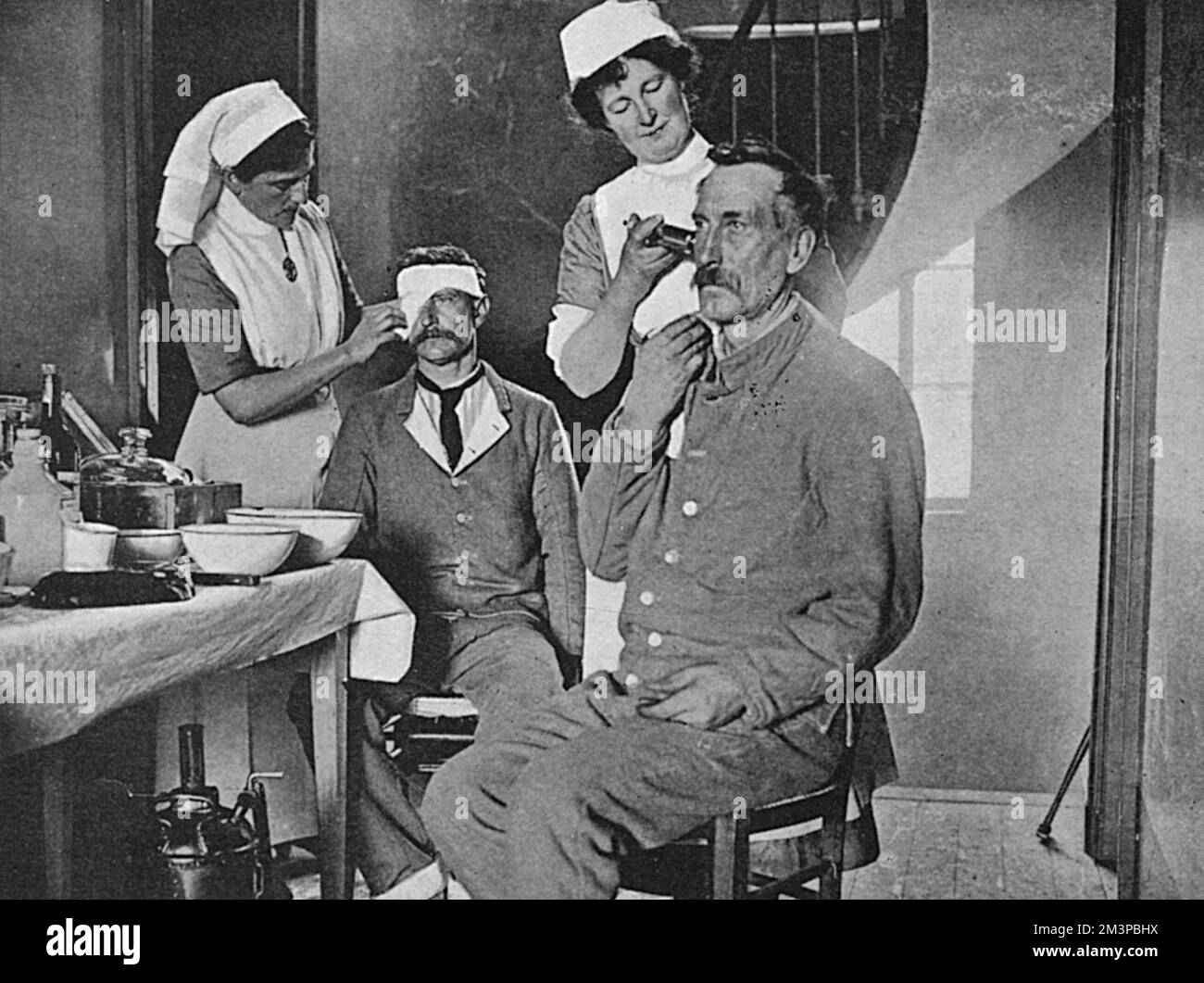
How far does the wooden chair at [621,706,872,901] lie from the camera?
2.25 meters

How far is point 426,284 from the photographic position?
8.24 ft

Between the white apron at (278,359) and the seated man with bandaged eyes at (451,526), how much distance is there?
0.06 meters

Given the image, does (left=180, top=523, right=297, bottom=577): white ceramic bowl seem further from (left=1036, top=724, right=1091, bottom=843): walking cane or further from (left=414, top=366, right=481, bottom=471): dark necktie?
(left=1036, top=724, right=1091, bottom=843): walking cane

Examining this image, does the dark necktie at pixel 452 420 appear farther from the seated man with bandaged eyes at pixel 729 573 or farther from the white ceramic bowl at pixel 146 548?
the white ceramic bowl at pixel 146 548

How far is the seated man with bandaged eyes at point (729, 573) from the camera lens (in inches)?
90.6

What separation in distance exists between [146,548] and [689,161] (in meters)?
1.22

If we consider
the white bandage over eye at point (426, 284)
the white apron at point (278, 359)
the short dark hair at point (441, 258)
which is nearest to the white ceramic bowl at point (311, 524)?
the white apron at point (278, 359)

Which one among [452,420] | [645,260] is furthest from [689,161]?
[452,420]

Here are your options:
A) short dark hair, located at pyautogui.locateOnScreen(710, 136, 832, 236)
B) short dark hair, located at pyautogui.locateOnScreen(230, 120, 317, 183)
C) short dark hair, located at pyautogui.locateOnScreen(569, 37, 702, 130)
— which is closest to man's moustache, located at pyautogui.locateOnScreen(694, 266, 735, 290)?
short dark hair, located at pyautogui.locateOnScreen(710, 136, 832, 236)

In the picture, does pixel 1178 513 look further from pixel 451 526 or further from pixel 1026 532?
pixel 451 526

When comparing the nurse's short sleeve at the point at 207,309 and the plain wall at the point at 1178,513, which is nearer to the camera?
the plain wall at the point at 1178,513

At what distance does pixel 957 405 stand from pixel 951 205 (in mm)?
369
